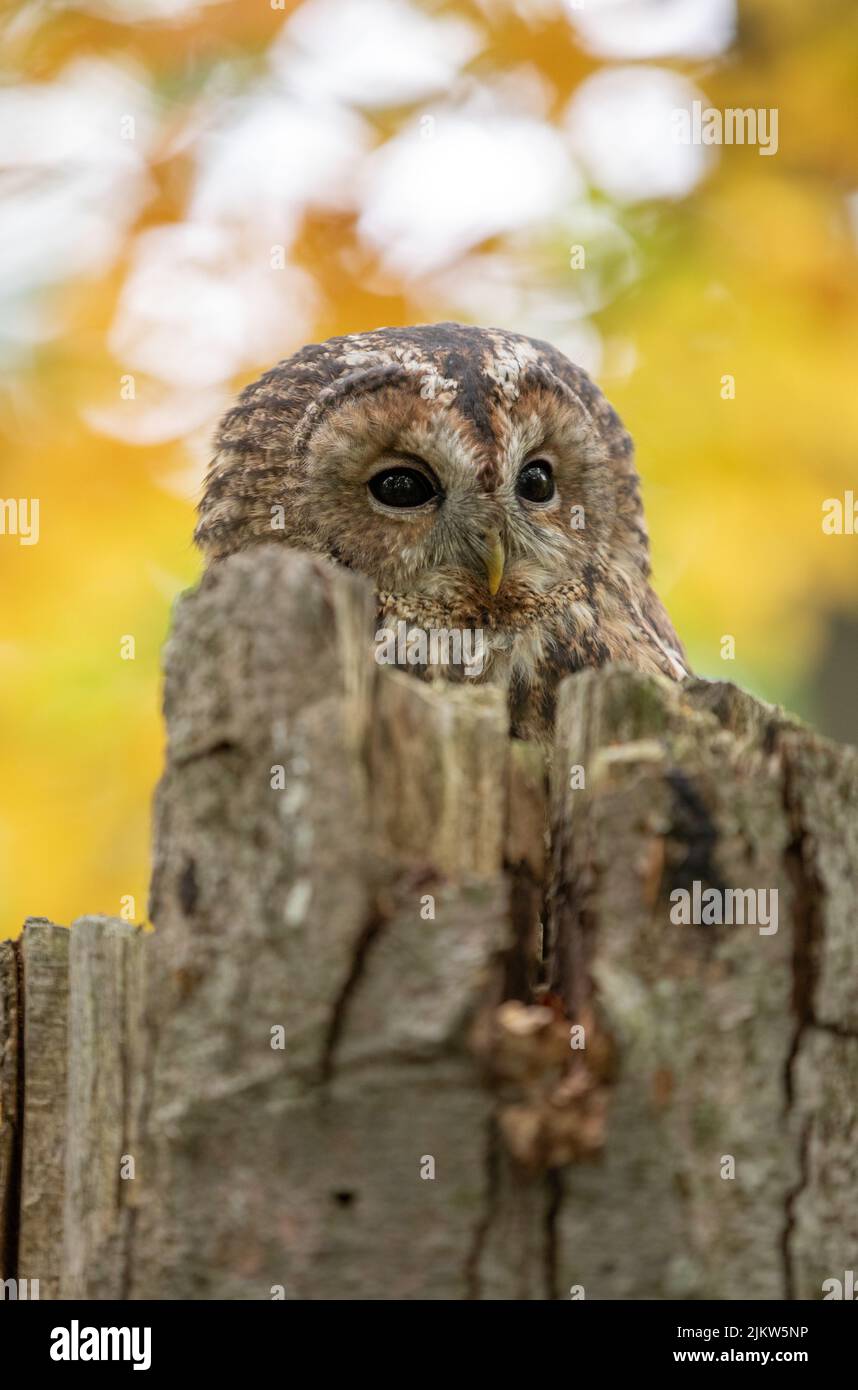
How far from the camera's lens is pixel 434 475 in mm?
3877

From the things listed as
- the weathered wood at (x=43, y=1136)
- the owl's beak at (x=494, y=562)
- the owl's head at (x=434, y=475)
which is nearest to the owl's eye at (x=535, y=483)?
the owl's head at (x=434, y=475)

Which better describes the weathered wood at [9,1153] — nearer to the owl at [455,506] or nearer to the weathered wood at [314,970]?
the weathered wood at [314,970]

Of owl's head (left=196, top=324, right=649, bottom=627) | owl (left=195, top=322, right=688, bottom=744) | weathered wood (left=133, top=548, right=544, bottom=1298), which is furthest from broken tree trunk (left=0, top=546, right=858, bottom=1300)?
owl's head (left=196, top=324, right=649, bottom=627)

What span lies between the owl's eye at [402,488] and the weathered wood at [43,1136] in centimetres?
184

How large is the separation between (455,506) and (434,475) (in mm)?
122

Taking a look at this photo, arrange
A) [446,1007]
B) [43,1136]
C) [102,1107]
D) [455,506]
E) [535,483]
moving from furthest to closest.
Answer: [535,483]
[455,506]
[43,1136]
[102,1107]
[446,1007]

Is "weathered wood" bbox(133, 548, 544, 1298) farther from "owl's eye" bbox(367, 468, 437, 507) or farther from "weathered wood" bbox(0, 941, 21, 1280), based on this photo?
"owl's eye" bbox(367, 468, 437, 507)

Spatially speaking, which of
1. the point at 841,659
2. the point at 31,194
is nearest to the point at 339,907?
the point at 31,194

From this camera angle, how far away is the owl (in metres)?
3.77

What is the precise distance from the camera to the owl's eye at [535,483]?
3.97 meters

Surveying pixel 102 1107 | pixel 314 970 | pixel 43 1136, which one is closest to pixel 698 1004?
pixel 314 970

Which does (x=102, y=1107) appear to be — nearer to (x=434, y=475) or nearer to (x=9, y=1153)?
(x=9, y=1153)

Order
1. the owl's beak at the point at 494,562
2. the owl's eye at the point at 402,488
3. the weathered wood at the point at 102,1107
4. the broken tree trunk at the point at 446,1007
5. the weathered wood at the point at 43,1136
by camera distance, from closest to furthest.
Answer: the broken tree trunk at the point at 446,1007 < the weathered wood at the point at 102,1107 < the weathered wood at the point at 43,1136 < the owl's beak at the point at 494,562 < the owl's eye at the point at 402,488

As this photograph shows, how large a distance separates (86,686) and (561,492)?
211cm
